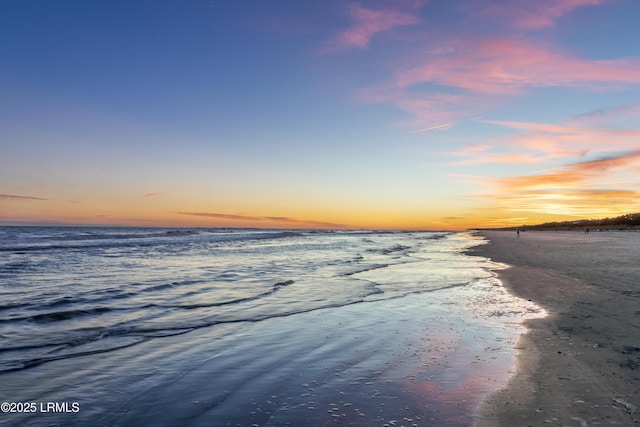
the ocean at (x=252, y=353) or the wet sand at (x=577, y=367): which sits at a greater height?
the wet sand at (x=577, y=367)

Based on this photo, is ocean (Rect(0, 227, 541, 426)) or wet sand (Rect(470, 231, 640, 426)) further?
ocean (Rect(0, 227, 541, 426))

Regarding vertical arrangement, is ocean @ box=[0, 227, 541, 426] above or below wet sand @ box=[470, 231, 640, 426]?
below

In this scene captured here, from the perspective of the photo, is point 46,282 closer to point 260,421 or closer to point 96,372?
point 96,372

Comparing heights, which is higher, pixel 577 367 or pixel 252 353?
pixel 577 367

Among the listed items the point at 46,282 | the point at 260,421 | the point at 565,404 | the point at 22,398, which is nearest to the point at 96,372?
the point at 22,398

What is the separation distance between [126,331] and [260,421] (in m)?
5.59

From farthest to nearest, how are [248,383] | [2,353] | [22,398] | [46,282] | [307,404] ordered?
[46,282] → [2,353] → [248,383] → [22,398] → [307,404]

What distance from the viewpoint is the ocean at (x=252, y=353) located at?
4.86 meters

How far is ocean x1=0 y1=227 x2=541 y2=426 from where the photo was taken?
4859mm

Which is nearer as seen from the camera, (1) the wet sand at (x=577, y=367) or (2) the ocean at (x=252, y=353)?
(1) the wet sand at (x=577, y=367)

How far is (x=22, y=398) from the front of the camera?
17.6 ft

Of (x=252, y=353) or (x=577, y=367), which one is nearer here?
(x=577, y=367)

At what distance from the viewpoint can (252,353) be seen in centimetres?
721

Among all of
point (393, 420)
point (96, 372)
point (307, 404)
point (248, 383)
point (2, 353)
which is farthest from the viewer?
point (2, 353)
